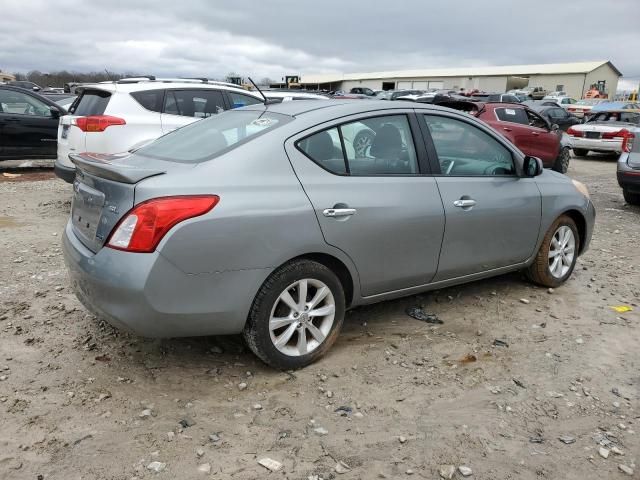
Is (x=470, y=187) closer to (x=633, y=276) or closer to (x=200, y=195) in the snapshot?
(x=200, y=195)

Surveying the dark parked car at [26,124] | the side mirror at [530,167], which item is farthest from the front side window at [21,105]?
the side mirror at [530,167]

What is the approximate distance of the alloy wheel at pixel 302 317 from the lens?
3.28 meters

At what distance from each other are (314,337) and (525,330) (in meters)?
1.74

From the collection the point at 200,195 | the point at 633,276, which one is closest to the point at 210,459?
the point at 200,195

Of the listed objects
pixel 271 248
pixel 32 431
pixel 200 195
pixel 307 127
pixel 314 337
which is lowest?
pixel 32 431

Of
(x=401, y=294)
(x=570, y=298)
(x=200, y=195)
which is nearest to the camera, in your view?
(x=200, y=195)

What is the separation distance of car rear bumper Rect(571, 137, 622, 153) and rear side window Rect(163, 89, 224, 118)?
12.2 meters

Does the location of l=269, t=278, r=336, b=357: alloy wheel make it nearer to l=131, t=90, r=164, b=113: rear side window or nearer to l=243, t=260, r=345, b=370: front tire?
l=243, t=260, r=345, b=370: front tire

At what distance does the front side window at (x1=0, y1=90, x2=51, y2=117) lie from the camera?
10.2 meters

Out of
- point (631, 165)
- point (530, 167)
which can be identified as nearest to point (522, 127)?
point (631, 165)

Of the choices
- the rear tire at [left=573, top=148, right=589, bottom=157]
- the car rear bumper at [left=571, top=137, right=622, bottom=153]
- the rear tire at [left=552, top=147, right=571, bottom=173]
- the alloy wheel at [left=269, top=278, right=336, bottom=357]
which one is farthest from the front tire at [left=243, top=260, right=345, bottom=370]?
the rear tire at [left=573, top=148, right=589, bottom=157]

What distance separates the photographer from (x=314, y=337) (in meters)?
3.48

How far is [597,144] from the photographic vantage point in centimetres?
1579

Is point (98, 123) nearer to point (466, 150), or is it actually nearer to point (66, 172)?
point (66, 172)
